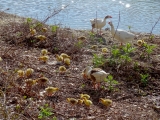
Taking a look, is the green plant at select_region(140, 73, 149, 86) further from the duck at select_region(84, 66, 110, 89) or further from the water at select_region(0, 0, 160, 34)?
the water at select_region(0, 0, 160, 34)

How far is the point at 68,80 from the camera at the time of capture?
5.47 m

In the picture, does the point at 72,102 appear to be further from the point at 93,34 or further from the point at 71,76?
the point at 93,34

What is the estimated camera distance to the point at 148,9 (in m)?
12.6

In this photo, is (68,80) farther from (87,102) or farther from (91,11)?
(91,11)

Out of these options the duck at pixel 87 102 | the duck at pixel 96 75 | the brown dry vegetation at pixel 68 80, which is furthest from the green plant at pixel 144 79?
the duck at pixel 87 102

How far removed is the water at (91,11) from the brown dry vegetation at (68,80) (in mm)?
2111

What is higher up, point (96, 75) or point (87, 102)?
point (96, 75)

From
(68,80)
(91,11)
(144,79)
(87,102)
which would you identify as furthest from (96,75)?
(91,11)

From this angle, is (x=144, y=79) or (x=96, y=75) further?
(x=144, y=79)

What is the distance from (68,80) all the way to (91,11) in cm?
665

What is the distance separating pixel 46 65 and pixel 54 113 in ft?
6.44

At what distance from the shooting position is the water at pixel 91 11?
10.2 meters

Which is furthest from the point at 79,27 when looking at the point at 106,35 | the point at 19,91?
the point at 19,91

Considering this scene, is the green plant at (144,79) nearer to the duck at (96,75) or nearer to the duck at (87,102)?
the duck at (96,75)
